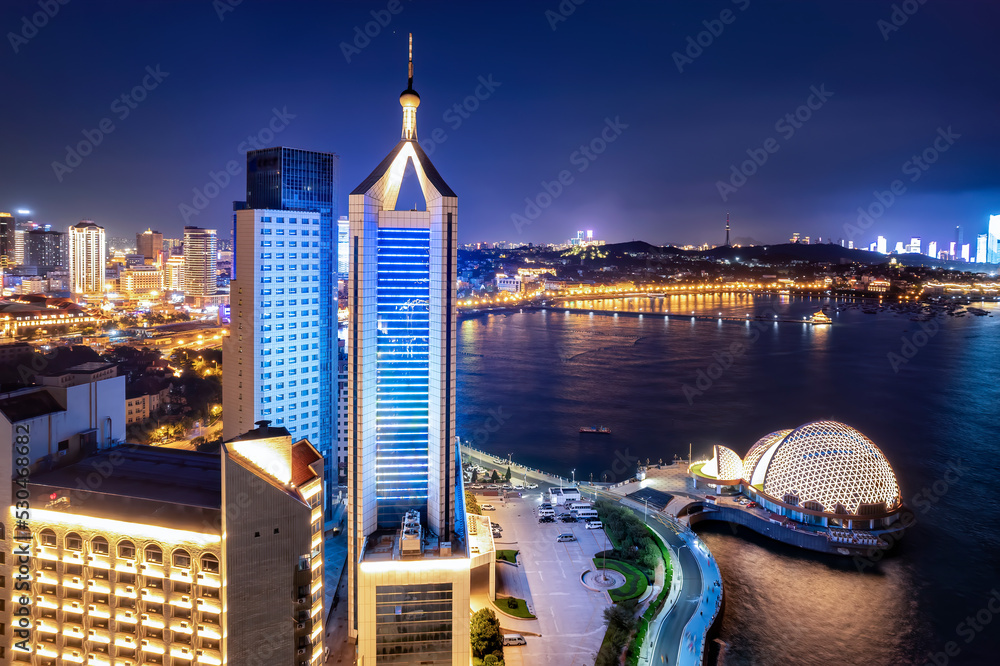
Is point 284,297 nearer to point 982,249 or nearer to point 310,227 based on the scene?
point 310,227

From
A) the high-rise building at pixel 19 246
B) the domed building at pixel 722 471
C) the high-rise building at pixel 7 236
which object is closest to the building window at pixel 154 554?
the domed building at pixel 722 471

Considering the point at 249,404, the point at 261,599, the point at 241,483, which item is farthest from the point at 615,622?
the point at 249,404

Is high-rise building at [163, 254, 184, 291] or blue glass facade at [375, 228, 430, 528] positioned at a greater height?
high-rise building at [163, 254, 184, 291]

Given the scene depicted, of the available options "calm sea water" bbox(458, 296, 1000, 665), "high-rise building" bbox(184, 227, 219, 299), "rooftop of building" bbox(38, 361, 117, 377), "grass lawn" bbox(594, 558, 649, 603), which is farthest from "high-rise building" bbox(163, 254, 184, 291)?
"grass lawn" bbox(594, 558, 649, 603)

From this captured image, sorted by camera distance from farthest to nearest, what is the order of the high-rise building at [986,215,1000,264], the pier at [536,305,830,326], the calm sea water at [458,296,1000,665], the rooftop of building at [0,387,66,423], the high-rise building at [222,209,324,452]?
the high-rise building at [986,215,1000,264] → the pier at [536,305,830,326] → the high-rise building at [222,209,324,452] → the calm sea water at [458,296,1000,665] → the rooftop of building at [0,387,66,423]

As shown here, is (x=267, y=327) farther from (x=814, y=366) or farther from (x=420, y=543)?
(x=814, y=366)

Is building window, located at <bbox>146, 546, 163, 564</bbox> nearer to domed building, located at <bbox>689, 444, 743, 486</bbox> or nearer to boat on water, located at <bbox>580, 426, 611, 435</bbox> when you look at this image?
domed building, located at <bbox>689, 444, 743, 486</bbox>
